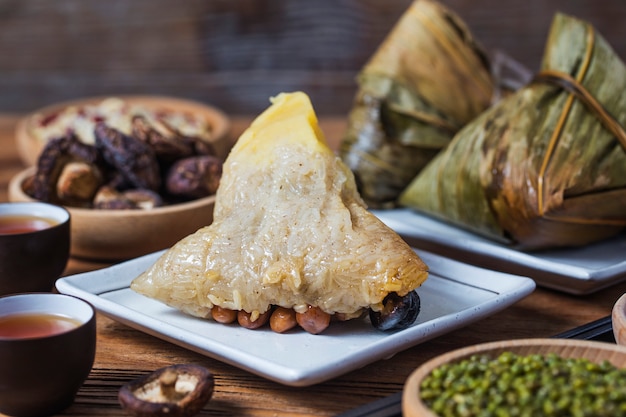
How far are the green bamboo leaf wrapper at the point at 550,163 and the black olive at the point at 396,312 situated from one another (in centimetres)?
61

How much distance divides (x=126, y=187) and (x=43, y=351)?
3.47 ft

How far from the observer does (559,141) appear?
2223 mm

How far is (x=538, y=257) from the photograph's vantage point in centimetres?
218

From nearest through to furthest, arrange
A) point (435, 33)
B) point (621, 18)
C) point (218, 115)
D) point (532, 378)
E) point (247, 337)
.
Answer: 1. point (532, 378)
2. point (247, 337)
3. point (435, 33)
4. point (218, 115)
5. point (621, 18)

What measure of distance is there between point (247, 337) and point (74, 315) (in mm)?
340

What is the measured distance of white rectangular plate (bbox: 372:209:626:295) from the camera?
2046 millimetres

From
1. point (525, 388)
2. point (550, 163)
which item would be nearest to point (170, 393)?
point (525, 388)

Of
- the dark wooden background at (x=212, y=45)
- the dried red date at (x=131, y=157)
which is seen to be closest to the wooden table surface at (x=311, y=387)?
the dried red date at (x=131, y=157)

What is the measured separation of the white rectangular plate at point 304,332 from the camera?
1529mm

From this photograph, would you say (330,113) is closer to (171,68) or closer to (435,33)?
(171,68)

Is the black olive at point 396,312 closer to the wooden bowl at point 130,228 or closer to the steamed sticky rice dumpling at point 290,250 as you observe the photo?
the steamed sticky rice dumpling at point 290,250

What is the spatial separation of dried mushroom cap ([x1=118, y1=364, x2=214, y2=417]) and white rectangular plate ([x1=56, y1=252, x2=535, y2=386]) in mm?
117

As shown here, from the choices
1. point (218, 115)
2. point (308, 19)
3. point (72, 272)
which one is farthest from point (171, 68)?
point (72, 272)

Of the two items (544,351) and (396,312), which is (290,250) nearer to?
(396,312)
